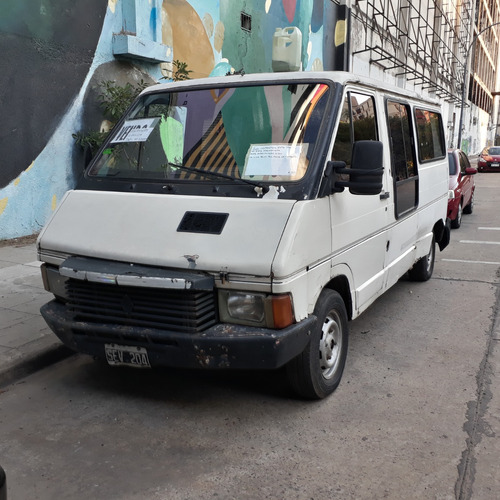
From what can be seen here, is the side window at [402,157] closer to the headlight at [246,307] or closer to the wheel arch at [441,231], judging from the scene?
the wheel arch at [441,231]

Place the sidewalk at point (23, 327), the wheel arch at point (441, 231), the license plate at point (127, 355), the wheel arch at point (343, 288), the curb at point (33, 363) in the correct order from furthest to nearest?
the wheel arch at point (441, 231) < the sidewalk at point (23, 327) < the curb at point (33, 363) < the wheel arch at point (343, 288) < the license plate at point (127, 355)

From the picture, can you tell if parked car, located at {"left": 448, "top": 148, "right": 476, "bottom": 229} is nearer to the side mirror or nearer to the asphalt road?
the asphalt road

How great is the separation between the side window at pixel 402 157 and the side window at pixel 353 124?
46 centimetres

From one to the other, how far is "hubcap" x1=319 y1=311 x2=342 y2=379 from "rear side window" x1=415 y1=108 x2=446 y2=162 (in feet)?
8.90

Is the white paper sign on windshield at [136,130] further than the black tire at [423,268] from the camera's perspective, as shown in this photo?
No

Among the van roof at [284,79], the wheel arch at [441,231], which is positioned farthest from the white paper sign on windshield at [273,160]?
the wheel arch at [441,231]

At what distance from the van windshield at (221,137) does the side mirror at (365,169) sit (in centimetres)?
31

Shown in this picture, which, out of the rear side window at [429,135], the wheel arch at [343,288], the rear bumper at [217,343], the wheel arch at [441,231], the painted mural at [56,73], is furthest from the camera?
the painted mural at [56,73]

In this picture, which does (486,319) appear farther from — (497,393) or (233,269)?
(233,269)

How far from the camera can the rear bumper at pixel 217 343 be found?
10.6 ft

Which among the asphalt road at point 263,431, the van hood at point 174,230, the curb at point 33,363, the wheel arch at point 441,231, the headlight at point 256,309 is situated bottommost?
the asphalt road at point 263,431

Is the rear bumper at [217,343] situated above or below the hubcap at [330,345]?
above

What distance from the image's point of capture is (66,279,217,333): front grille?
331 cm

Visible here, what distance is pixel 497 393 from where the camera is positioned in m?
4.04
